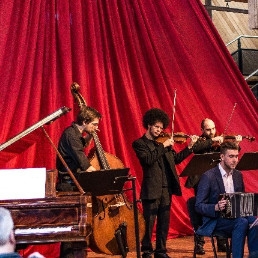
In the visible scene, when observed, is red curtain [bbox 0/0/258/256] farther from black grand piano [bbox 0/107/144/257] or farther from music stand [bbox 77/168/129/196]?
black grand piano [bbox 0/107/144/257]

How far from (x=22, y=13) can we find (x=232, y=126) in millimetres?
3077

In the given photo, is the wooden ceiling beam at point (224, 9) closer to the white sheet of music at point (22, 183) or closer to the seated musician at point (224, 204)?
the seated musician at point (224, 204)

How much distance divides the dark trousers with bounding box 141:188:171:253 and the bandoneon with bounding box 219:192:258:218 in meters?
1.05

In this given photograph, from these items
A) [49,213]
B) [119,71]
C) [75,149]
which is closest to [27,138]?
[75,149]

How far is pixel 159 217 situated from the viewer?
19.4 feet

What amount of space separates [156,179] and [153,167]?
4.5 inches

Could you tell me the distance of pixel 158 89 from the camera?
7754 millimetres

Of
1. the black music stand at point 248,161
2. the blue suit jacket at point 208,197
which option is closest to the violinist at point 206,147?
the black music stand at point 248,161

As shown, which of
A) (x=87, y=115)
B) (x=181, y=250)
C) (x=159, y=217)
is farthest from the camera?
(x=181, y=250)

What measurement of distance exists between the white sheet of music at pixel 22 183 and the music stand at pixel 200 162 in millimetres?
1538

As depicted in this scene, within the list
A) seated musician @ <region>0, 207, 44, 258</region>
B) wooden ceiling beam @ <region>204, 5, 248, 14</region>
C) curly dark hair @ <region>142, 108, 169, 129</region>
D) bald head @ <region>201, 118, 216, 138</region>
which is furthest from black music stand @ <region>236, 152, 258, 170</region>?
wooden ceiling beam @ <region>204, 5, 248, 14</region>

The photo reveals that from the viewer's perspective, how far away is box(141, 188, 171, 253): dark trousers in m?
5.80

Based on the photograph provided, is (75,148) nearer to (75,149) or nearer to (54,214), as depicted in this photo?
(75,149)

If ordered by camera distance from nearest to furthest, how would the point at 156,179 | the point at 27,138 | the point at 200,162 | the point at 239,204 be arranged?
the point at 239,204 → the point at 27,138 → the point at 200,162 → the point at 156,179
